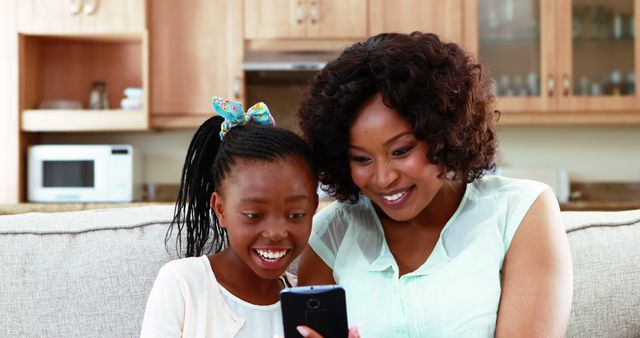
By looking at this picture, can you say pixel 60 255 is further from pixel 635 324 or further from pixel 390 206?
pixel 635 324

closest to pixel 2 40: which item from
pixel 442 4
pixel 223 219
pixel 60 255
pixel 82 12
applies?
pixel 82 12

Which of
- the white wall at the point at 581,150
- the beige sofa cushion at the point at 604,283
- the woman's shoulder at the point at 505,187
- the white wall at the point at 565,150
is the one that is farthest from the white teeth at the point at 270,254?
the white wall at the point at 581,150

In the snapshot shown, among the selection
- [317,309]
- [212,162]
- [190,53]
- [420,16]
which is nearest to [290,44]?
[190,53]

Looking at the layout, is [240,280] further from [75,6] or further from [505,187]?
[75,6]

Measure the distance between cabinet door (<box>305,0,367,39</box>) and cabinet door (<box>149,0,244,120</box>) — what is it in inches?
14.6

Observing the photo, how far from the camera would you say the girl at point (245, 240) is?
3.99 feet

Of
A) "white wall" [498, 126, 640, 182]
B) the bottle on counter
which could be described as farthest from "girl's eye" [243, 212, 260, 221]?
"white wall" [498, 126, 640, 182]

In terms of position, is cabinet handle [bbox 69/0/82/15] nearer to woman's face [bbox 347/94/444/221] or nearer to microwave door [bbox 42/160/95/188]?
microwave door [bbox 42/160/95/188]

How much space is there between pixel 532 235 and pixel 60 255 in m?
0.85

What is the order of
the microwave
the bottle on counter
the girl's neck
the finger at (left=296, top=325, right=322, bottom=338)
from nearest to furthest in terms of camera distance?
the finger at (left=296, top=325, right=322, bottom=338), the girl's neck, the microwave, the bottle on counter

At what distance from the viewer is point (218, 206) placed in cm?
130

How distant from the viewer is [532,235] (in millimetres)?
1312

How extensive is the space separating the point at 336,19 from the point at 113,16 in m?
1.11

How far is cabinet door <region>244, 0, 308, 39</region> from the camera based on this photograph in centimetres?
398
